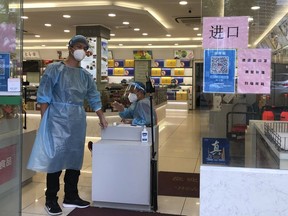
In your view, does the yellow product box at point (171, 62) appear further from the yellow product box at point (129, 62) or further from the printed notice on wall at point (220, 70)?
the printed notice on wall at point (220, 70)

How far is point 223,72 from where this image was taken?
1933 millimetres

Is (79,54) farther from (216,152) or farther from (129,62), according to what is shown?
(129,62)

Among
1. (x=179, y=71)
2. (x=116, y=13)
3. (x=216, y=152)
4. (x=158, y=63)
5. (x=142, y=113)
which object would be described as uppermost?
(x=116, y=13)

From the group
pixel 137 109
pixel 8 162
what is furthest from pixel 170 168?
pixel 8 162

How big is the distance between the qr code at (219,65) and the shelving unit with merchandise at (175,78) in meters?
13.0

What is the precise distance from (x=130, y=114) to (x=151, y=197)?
1.01 meters

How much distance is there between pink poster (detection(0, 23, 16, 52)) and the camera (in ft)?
8.20

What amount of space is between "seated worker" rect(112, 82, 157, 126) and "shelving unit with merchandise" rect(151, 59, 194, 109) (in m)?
11.0

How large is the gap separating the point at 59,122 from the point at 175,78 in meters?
12.8

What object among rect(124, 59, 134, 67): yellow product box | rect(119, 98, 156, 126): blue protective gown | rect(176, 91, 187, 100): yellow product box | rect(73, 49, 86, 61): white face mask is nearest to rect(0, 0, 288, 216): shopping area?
rect(119, 98, 156, 126): blue protective gown

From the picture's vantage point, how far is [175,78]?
15828 millimetres

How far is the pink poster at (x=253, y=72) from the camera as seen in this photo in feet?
6.22

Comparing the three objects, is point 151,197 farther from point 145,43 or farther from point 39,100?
point 145,43

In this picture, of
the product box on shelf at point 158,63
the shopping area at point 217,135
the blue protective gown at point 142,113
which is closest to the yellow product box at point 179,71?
the product box on shelf at point 158,63
